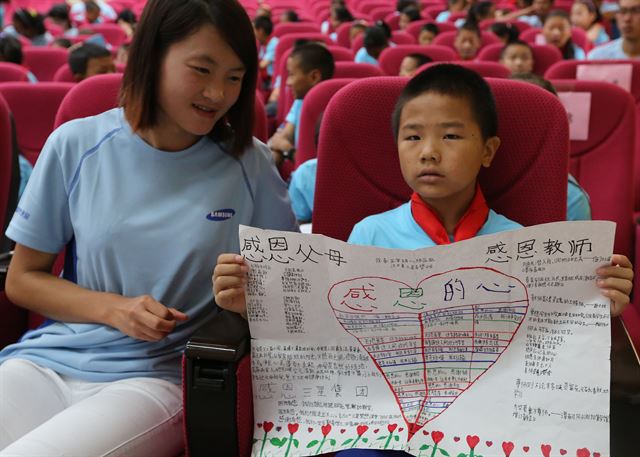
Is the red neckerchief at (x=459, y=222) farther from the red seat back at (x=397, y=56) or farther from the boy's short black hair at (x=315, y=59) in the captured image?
the red seat back at (x=397, y=56)

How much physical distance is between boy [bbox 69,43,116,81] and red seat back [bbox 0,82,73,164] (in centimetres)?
83

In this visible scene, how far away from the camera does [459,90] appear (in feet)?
4.27

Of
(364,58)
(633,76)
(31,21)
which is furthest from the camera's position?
(31,21)

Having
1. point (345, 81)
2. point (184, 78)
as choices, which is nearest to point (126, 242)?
point (184, 78)

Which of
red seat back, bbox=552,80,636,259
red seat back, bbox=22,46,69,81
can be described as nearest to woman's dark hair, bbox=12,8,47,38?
red seat back, bbox=22,46,69,81

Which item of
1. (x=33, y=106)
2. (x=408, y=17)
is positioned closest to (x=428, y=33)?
(x=408, y=17)

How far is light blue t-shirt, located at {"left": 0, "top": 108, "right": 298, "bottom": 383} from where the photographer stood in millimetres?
1273

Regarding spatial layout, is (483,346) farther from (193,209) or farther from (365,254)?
(193,209)

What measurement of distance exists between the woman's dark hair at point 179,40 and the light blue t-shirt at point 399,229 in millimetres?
257

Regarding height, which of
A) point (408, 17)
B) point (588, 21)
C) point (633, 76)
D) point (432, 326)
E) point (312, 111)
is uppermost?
point (408, 17)

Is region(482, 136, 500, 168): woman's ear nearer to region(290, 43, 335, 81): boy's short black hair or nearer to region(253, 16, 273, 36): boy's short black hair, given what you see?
region(290, 43, 335, 81): boy's short black hair

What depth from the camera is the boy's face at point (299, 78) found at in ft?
10.5

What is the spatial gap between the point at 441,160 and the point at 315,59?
2.04m

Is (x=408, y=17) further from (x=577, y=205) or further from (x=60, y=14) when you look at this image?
(x=577, y=205)
